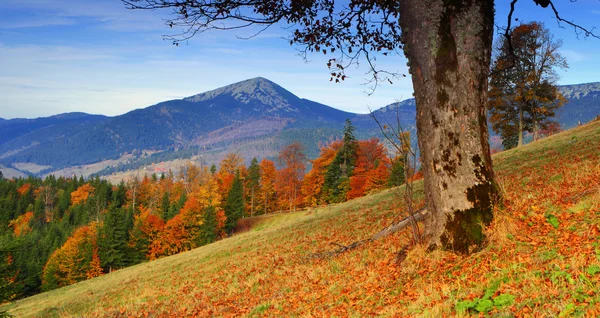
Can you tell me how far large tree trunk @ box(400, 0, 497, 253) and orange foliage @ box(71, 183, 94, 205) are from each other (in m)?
132

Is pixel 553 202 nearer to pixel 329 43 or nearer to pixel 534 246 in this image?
pixel 534 246

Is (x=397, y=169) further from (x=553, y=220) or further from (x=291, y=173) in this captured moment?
(x=291, y=173)

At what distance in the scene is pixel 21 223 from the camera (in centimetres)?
11288

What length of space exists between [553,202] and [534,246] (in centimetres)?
235

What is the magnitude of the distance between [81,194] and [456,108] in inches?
5376

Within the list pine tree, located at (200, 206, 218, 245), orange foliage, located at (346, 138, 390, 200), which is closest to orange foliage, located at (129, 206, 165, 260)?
pine tree, located at (200, 206, 218, 245)

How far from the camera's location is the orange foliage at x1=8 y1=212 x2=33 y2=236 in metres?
104

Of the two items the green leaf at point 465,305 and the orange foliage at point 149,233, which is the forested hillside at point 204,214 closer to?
the orange foliage at point 149,233

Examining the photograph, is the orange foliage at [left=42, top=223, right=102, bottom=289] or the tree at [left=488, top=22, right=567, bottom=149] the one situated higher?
the tree at [left=488, top=22, right=567, bottom=149]

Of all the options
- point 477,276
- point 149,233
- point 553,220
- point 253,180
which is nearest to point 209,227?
point 149,233

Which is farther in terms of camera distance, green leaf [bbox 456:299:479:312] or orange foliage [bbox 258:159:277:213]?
orange foliage [bbox 258:159:277:213]

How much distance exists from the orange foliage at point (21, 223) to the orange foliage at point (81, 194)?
1247 cm

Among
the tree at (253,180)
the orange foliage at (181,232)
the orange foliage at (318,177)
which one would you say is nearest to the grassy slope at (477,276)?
the orange foliage at (318,177)

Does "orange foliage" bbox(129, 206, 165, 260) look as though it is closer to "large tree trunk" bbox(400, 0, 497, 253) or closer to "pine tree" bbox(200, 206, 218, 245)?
"pine tree" bbox(200, 206, 218, 245)
